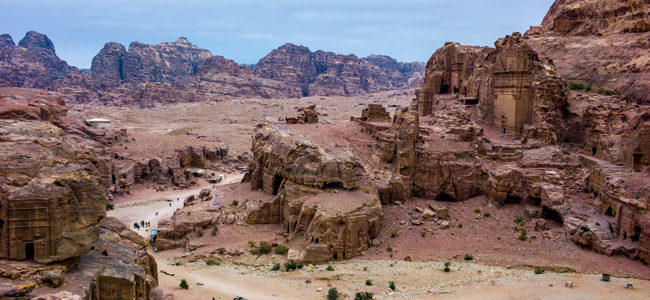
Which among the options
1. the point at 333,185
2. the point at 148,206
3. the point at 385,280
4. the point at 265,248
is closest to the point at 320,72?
the point at 148,206

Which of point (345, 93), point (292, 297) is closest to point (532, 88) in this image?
point (292, 297)

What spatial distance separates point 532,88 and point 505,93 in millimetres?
1715

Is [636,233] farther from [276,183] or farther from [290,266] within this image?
[276,183]

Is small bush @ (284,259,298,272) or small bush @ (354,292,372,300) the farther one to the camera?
small bush @ (284,259,298,272)

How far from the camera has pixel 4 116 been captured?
107ft

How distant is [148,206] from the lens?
114ft

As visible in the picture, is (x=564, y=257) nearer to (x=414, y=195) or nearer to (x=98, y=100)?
(x=414, y=195)

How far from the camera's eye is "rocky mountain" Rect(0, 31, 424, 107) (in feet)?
335

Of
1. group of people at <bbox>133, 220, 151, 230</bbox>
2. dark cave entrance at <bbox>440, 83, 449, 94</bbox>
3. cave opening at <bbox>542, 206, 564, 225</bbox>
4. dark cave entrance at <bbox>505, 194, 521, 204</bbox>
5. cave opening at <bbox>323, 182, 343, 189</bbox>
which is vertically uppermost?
dark cave entrance at <bbox>440, 83, 449, 94</bbox>

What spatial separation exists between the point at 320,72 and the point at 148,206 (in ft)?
369

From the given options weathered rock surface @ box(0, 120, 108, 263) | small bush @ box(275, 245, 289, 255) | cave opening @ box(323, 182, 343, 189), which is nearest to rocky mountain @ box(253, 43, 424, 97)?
cave opening @ box(323, 182, 343, 189)

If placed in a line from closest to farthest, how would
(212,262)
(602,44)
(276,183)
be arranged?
(212,262) < (276,183) < (602,44)

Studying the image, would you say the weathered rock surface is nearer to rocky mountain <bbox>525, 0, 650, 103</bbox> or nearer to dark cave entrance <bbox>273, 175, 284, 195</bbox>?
dark cave entrance <bbox>273, 175, 284, 195</bbox>

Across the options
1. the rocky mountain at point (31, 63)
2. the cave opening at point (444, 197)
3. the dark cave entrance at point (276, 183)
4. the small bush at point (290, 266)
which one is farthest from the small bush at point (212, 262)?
the rocky mountain at point (31, 63)
